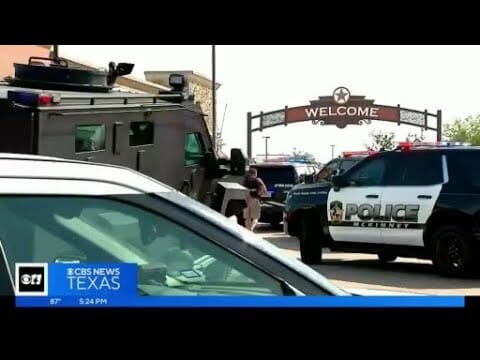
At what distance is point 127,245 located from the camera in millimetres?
2307

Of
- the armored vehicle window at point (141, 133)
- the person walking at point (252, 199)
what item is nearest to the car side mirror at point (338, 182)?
the person walking at point (252, 199)

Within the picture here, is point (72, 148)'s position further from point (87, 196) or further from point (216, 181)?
point (87, 196)

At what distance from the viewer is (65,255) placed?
7.46ft

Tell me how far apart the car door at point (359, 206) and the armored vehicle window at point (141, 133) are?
12.7 ft

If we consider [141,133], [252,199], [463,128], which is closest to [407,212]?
[252,199]

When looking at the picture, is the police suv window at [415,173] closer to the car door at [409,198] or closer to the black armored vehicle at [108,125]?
the car door at [409,198]

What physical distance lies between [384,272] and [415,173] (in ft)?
4.13

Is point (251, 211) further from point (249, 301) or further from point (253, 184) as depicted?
point (249, 301)

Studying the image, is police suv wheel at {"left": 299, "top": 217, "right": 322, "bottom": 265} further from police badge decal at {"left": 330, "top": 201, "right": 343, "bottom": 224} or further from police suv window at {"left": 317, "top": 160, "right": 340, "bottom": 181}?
police suv window at {"left": 317, "top": 160, "right": 340, "bottom": 181}
